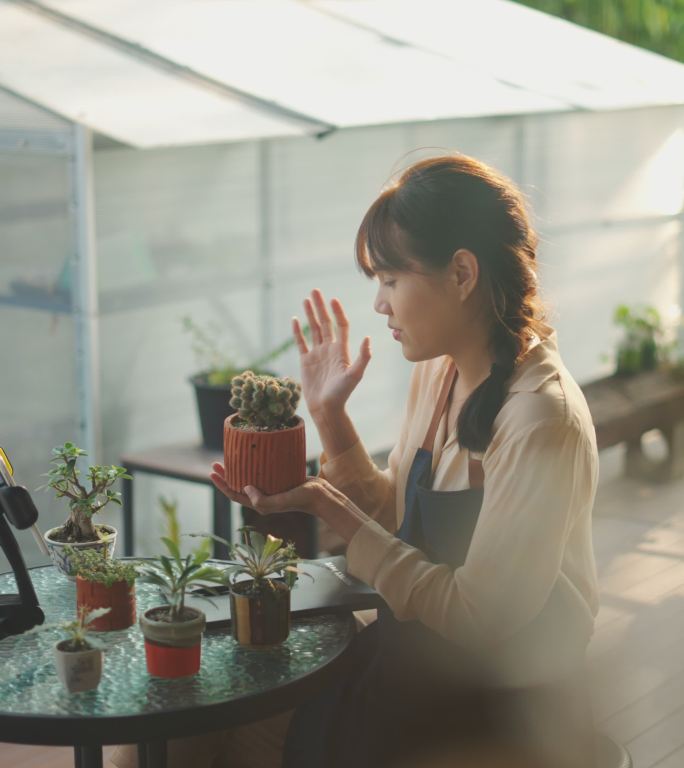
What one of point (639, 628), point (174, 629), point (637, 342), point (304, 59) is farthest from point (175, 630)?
point (637, 342)

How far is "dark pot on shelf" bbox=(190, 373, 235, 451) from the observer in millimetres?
3812

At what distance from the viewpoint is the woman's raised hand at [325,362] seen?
7.64ft

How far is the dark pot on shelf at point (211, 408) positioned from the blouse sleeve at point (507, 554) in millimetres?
1826

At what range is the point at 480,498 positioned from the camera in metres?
2.12

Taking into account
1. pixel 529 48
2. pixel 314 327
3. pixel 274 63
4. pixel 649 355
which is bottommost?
pixel 649 355

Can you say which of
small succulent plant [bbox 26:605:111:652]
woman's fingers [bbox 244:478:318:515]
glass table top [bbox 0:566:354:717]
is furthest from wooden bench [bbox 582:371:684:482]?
small succulent plant [bbox 26:605:111:652]

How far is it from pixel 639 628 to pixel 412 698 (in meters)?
1.98

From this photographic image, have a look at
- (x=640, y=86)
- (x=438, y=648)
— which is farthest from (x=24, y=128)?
(x=640, y=86)

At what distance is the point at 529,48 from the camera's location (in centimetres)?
452

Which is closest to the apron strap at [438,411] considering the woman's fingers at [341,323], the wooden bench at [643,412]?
the woman's fingers at [341,323]

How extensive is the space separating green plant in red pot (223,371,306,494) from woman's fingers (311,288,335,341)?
0.26 metres

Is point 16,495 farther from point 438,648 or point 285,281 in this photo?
point 285,281

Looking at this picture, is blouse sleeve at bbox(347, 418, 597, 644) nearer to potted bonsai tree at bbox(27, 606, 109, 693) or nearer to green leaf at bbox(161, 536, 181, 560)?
green leaf at bbox(161, 536, 181, 560)

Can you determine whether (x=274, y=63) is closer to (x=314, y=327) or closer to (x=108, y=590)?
(x=314, y=327)
